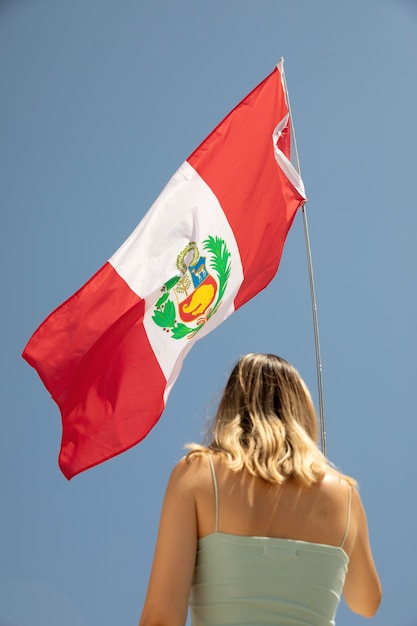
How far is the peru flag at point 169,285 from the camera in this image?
281 centimetres

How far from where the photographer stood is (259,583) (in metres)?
1.37

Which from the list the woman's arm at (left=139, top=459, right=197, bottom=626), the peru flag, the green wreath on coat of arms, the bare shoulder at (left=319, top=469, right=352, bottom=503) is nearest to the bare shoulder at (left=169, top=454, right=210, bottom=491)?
the woman's arm at (left=139, top=459, right=197, bottom=626)

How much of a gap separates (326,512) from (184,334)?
1.62 metres

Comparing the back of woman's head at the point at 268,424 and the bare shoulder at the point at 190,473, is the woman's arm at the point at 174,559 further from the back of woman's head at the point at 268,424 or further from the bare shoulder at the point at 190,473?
the back of woman's head at the point at 268,424

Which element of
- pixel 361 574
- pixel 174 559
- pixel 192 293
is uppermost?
pixel 192 293

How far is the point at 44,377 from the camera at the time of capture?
2.87 metres

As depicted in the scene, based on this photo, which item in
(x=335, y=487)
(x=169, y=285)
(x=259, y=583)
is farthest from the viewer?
(x=169, y=285)

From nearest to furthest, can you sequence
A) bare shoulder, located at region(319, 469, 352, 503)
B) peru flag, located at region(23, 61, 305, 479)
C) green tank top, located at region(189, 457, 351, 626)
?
green tank top, located at region(189, 457, 351, 626) < bare shoulder, located at region(319, 469, 352, 503) < peru flag, located at region(23, 61, 305, 479)

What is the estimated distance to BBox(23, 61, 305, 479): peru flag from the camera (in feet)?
A: 9.22

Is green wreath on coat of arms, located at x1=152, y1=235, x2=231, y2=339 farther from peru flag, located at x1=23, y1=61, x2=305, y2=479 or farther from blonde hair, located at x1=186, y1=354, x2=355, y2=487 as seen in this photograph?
blonde hair, located at x1=186, y1=354, x2=355, y2=487

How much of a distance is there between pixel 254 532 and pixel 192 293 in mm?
1784

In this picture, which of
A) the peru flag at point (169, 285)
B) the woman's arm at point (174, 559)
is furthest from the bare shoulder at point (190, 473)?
the peru flag at point (169, 285)

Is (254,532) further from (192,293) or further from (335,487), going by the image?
(192,293)

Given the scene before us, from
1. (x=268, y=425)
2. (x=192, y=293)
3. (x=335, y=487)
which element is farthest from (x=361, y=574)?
(x=192, y=293)
